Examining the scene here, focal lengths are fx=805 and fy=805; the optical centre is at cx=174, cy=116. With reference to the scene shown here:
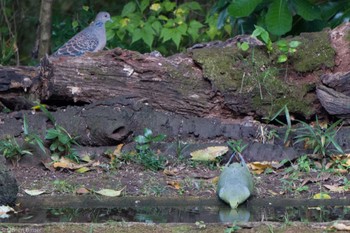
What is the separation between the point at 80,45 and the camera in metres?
8.55

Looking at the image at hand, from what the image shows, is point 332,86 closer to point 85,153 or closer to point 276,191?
point 276,191

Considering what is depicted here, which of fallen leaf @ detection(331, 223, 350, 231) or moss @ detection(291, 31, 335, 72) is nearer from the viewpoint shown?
fallen leaf @ detection(331, 223, 350, 231)

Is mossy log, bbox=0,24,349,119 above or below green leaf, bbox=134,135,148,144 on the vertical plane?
above

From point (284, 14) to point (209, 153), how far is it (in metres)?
1.82

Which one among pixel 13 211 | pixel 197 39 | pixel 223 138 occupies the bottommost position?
pixel 13 211

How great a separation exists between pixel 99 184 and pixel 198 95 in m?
1.44

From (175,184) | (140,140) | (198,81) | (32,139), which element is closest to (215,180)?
(175,184)

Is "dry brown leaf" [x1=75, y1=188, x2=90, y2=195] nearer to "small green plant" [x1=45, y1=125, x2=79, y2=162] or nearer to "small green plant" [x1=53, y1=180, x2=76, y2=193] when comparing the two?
"small green plant" [x1=53, y1=180, x2=76, y2=193]

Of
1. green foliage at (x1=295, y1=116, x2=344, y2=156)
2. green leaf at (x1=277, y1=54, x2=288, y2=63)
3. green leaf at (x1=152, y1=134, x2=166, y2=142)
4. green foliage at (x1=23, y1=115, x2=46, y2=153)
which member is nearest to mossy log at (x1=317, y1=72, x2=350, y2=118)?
green foliage at (x1=295, y1=116, x2=344, y2=156)

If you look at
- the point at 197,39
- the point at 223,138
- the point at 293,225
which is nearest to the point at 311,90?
the point at 223,138

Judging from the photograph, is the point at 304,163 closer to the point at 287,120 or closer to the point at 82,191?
the point at 287,120

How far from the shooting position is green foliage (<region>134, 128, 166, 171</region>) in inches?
239

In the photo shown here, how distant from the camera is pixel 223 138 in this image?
6484mm

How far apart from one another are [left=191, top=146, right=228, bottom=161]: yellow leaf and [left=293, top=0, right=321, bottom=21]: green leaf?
1902 mm
